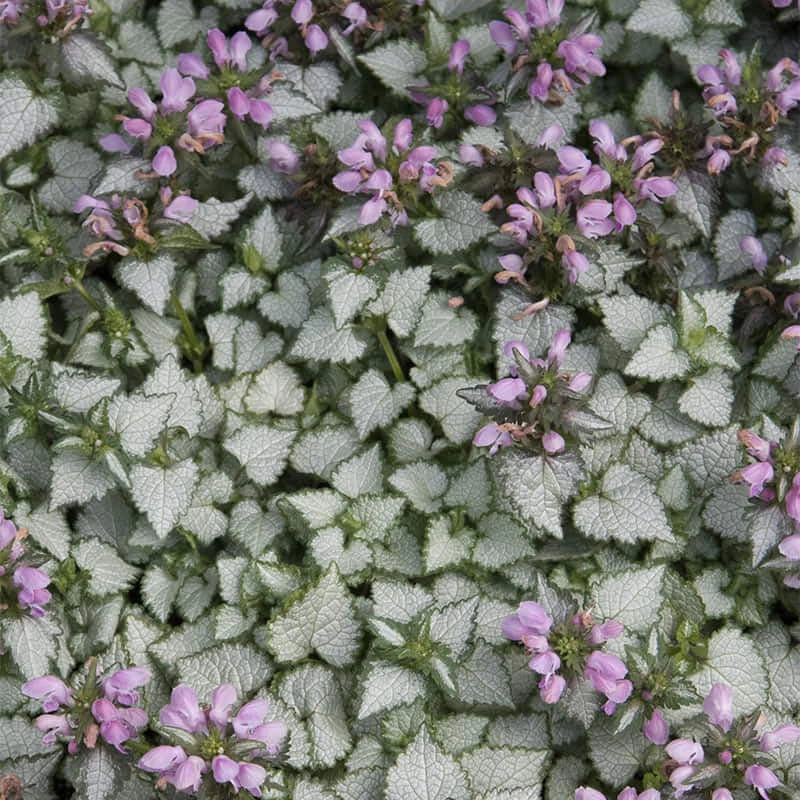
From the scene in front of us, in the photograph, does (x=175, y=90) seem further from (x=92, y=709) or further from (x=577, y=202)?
(x=92, y=709)

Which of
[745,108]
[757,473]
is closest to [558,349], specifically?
[757,473]

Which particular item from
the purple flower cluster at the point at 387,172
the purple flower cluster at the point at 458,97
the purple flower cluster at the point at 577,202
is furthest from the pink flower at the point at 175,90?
the purple flower cluster at the point at 577,202

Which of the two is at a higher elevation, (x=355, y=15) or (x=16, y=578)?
(x=355, y=15)

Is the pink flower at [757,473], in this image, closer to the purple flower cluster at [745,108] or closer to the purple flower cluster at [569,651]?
the purple flower cluster at [569,651]

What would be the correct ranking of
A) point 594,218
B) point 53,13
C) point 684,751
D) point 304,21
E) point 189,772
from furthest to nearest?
point 304,21, point 53,13, point 594,218, point 684,751, point 189,772

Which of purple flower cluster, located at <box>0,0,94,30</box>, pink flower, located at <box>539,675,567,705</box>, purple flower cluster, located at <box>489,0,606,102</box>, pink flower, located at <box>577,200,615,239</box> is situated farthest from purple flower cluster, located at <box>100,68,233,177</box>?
Result: pink flower, located at <box>539,675,567,705</box>

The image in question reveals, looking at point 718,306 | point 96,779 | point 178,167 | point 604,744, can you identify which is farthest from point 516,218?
point 96,779

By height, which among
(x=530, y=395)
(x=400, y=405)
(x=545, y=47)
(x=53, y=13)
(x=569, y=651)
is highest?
(x=53, y=13)
